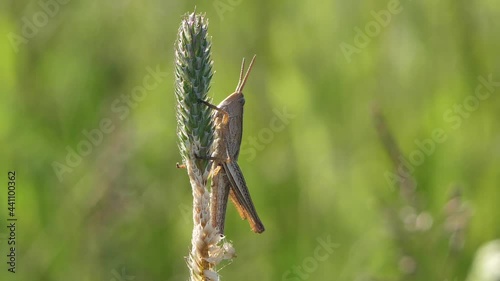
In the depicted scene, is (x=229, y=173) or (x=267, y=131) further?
(x=267, y=131)

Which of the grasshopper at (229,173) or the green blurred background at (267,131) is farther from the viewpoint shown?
the green blurred background at (267,131)

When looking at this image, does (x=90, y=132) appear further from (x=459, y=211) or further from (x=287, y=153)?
(x=459, y=211)

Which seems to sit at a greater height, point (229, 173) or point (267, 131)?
point (267, 131)

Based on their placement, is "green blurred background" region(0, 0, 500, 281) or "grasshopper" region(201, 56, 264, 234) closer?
"grasshopper" region(201, 56, 264, 234)

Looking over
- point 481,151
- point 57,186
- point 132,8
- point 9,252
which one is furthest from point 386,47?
point 9,252
